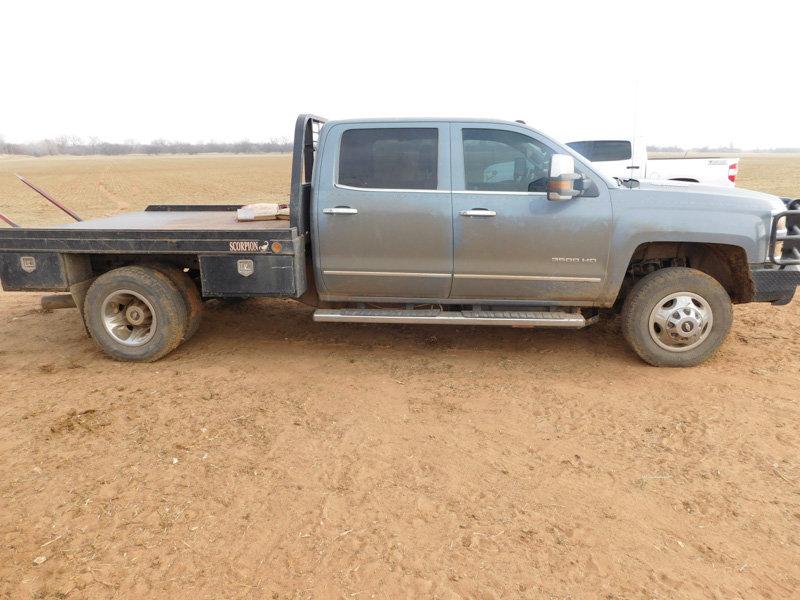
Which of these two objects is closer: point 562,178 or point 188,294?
point 562,178

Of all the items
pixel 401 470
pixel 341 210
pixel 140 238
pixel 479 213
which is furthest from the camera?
pixel 140 238

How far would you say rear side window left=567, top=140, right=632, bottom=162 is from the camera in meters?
11.6

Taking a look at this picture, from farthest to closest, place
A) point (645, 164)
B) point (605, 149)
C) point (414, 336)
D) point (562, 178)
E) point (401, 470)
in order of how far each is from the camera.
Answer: point (605, 149) → point (645, 164) → point (414, 336) → point (562, 178) → point (401, 470)

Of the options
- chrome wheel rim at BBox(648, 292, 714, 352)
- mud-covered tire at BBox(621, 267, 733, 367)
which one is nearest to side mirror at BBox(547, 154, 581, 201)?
mud-covered tire at BBox(621, 267, 733, 367)

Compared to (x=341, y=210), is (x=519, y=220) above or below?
below

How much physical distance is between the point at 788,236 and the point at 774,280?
36 centimetres

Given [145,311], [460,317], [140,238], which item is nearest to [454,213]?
[460,317]

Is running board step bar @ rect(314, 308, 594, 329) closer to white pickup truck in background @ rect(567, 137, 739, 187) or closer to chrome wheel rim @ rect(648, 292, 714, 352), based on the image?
chrome wheel rim @ rect(648, 292, 714, 352)

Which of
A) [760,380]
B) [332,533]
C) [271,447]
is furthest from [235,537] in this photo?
[760,380]

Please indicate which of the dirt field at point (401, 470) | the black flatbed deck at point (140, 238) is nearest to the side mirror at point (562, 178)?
the dirt field at point (401, 470)

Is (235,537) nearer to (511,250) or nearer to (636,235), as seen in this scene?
(511,250)

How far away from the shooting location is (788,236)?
4660mm

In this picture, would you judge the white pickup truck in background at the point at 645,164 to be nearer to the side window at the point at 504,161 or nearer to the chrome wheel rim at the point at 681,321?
the chrome wheel rim at the point at 681,321

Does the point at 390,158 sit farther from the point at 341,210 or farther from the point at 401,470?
Answer: the point at 401,470
